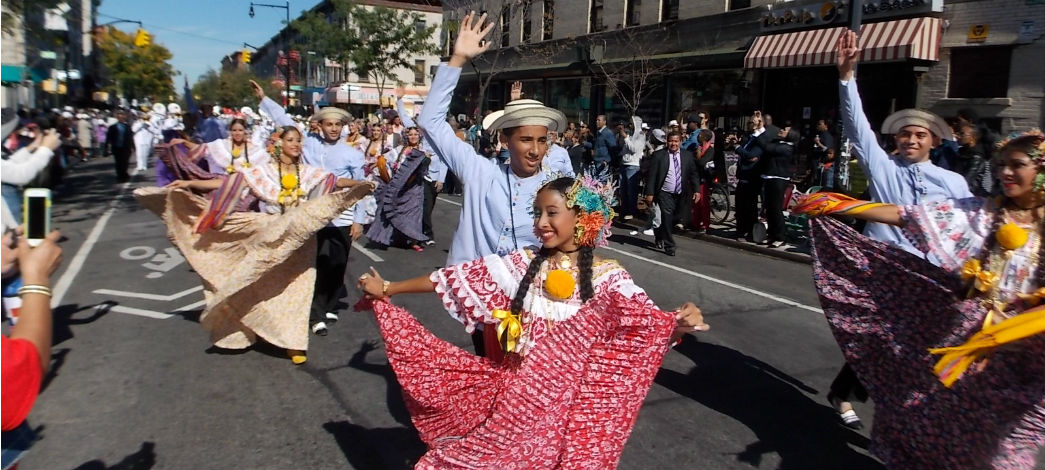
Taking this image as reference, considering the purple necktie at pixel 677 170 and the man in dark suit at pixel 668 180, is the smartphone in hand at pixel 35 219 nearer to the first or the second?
the man in dark suit at pixel 668 180

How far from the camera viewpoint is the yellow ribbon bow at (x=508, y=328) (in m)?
3.03

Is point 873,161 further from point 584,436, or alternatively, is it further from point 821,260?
point 584,436

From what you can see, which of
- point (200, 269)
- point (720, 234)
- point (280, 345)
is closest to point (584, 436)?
point (280, 345)

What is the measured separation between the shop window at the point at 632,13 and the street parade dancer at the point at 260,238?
20893 millimetres

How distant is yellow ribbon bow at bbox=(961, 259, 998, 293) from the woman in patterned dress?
1.53m

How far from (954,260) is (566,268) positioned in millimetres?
1955

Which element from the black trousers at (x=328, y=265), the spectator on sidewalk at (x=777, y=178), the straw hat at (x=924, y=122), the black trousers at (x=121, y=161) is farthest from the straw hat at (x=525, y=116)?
the black trousers at (x=121, y=161)

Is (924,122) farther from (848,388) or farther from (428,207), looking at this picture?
(428,207)

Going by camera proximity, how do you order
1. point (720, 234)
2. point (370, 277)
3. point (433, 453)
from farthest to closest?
point (720, 234) → point (370, 277) → point (433, 453)

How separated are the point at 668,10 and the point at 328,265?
20.0 metres

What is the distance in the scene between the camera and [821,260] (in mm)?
4133

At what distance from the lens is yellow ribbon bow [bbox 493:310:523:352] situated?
303cm

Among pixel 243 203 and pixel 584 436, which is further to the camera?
pixel 243 203

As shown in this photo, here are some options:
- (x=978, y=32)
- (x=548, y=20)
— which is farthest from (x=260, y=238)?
(x=548, y=20)
